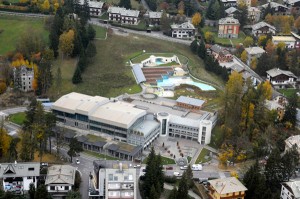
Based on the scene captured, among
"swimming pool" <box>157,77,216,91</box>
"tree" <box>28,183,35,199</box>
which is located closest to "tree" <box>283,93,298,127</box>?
"swimming pool" <box>157,77,216,91</box>

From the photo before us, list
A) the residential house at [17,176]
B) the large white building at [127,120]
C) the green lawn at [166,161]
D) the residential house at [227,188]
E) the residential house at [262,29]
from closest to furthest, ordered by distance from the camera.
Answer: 1. the residential house at [17,176]
2. the residential house at [227,188]
3. the green lawn at [166,161]
4. the large white building at [127,120]
5. the residential house at [262,29]

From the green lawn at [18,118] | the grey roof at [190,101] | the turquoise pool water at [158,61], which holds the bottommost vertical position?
the green lawn at [18,118]

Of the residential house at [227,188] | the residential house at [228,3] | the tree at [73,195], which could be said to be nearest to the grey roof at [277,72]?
the residential house at [227,188]

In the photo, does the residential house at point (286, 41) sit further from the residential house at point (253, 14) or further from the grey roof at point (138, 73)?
the grey roof at point (138, 73)

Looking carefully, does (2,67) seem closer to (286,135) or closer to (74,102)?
(74,102)

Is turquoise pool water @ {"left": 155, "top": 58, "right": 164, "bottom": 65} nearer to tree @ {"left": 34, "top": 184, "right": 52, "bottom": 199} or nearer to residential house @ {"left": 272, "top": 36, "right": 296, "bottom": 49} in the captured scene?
residential house @ {"left": 272, "top": 36, "right": 296, "bottom": 49}

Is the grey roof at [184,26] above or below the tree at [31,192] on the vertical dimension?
above

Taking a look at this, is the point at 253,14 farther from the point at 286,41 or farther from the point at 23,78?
the point at 23,78
